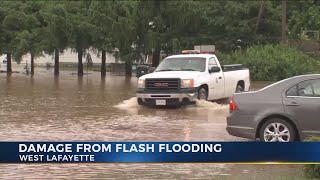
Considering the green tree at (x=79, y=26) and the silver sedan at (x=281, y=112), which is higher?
the green tree at (x=79, y=26)

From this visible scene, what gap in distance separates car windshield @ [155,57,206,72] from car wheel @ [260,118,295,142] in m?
8.60

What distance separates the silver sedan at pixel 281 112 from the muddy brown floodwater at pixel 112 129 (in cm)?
134

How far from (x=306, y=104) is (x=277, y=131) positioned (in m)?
0.70

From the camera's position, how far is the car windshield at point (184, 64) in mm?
18656

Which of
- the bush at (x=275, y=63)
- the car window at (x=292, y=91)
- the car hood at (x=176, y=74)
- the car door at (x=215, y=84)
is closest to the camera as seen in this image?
the car window at (x=292, y=91)

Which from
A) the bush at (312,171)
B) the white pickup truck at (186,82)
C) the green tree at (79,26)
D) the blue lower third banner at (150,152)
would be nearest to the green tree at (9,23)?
the green tree at (79,26)

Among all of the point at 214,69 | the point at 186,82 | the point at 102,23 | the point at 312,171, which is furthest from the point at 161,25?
Result: the point at 312,171

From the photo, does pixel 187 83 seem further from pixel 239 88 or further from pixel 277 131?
pixel 277 131

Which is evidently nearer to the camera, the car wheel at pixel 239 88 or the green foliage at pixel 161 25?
the car wheel at pixel 239 88

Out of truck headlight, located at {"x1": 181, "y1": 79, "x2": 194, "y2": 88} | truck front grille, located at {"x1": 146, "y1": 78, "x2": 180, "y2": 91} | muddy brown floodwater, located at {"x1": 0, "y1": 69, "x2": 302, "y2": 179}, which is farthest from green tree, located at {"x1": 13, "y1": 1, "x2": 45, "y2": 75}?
truck headlight, located at {"x1": 181, "y1": 79, "x2": 194, "y2": 88}

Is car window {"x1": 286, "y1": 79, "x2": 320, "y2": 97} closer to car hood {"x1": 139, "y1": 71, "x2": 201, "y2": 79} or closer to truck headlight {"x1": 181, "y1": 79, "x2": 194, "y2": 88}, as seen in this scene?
truck headlight {"x1": 181, "y1": 79, "x2": 194, "y2": 88}

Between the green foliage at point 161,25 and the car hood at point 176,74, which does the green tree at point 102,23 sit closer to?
the green foliage at point 161,25

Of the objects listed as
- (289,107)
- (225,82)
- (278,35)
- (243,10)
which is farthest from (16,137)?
(278,35)

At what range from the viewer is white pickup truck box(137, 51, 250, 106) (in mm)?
17375
